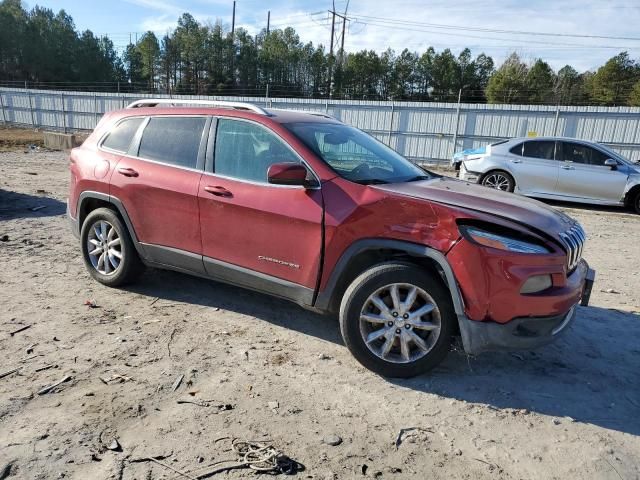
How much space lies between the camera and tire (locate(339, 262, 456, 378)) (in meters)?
3.21

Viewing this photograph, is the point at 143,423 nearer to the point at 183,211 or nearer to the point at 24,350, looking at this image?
the point at 24,350

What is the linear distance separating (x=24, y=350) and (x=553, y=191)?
416 inches

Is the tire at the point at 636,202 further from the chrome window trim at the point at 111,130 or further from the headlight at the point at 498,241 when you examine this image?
the chrome window trim at the point at 111,130

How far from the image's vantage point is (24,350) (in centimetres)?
357

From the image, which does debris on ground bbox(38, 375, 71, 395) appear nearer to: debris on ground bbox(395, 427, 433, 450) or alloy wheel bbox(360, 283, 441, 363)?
alloy wheel bbox(360, 283, 441, 363)

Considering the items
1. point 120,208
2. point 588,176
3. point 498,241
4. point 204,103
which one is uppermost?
point 204,103

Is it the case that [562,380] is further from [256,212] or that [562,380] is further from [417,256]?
[256,212]

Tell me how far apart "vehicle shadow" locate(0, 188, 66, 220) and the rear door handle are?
419 centimetres

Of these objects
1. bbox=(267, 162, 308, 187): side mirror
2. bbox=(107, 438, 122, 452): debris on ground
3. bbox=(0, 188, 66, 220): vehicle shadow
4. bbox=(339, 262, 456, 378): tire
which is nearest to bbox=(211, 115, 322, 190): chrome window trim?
bbox=(267, 162, 308, 187): side mirror

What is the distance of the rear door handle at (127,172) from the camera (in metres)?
4.45

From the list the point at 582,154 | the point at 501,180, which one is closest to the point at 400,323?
the point at 501,180

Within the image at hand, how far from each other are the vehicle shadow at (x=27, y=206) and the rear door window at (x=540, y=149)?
31.6 ft

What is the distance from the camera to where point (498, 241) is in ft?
10.1

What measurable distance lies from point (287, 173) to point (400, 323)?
1.28 meters
